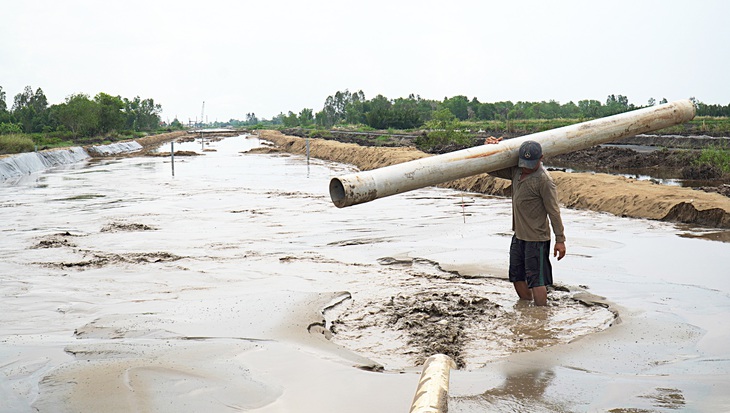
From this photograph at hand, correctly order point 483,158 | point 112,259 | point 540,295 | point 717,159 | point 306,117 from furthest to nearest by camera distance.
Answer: point 306,117 < point 717,159 < point 112,259 < point 540,295 < point 483,158

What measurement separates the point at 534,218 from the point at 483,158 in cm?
84

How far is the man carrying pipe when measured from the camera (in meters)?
5.89

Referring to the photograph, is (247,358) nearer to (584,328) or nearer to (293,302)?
(293,302)

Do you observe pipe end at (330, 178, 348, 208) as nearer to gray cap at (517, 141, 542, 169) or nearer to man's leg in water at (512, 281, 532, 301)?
gray cap at (517, 141, 542, 169)

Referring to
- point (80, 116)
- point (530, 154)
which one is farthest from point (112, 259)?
point (80, 116)

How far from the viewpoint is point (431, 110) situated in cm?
11762

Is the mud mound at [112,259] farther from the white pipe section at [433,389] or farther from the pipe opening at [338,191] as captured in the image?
the white pipe section at [433,389]

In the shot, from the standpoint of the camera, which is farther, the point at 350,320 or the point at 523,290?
the point at 523,290

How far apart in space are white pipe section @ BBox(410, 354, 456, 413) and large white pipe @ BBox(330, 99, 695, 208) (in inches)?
52.2

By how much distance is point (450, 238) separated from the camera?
35.8 ft

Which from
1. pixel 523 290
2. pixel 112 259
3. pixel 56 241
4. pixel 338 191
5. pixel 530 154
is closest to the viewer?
pixel 338 191

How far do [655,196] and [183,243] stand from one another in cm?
865

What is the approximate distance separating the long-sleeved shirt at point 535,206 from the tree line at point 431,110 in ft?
199

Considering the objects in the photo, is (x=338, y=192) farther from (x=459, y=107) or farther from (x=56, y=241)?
(x=459, y=107)
